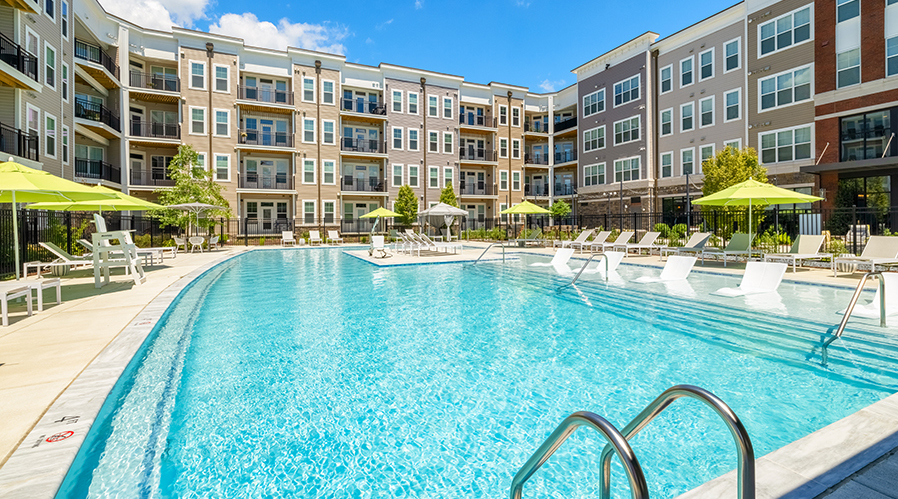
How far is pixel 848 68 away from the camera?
768 inches

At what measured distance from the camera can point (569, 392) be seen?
4352 mm

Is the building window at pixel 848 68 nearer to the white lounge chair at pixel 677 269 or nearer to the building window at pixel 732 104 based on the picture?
the building window at pixel 732 104

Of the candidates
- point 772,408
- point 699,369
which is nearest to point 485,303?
point 699,369

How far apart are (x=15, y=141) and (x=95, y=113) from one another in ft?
33.0

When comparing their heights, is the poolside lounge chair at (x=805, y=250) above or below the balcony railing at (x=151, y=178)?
below

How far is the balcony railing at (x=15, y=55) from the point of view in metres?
14.6

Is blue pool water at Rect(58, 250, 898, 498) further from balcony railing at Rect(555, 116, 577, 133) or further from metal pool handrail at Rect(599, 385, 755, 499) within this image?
balcony railing at Rect(555, 116, 577, 133)

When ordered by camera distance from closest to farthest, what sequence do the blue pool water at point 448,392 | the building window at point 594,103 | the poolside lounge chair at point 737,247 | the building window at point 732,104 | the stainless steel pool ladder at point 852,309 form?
1. the blue pool water at point 448,392
2. the stainless steel pool ladder at point 852,309
3. the poolside lounge chair at point 737,247
4. the building window at point 732,104
5. the building window at point 594,103

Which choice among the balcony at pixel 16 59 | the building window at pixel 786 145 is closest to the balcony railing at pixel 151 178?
the balcony at pixel 16 59

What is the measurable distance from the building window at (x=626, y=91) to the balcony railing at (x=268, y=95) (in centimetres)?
2308

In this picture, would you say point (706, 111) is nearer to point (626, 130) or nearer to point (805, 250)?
point (626, 130)

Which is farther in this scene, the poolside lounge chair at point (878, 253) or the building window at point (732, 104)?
the building window at point (732, 104)

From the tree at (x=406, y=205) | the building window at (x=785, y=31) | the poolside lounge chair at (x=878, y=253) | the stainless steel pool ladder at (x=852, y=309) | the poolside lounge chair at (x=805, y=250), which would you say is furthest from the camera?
the tree at (x=406, y=205)

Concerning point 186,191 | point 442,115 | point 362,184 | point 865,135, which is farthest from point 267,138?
point 865,135
